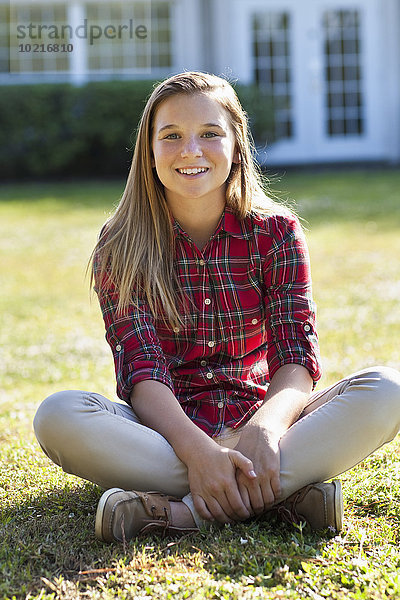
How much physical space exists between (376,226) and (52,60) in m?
8.11

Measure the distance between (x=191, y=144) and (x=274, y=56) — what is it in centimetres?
1283

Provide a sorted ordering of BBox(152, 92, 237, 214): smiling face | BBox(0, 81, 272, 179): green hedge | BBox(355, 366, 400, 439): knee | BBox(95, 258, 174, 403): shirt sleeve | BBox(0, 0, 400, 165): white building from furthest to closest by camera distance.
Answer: BBox(0, 0, 400, 165): white building
BBox(0, 81, 272, 179): green hedge
BBox(152, 92, 237, 214): smiling face
BBox(95, 258, 174, 403): shirt sleeve
BBox(355, 366, 400, 439): knee

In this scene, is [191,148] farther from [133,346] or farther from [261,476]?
[261,476]

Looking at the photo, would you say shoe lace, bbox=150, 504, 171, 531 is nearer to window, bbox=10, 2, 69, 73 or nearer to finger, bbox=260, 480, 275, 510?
finger, bbox=260, 480, 275, 510

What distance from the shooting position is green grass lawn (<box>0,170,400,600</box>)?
2074mm

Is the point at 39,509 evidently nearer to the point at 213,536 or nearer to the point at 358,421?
the point at 213,536

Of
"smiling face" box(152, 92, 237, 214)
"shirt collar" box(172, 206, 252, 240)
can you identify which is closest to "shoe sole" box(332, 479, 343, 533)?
"shirt collar" box(172, 206, 252, 240)

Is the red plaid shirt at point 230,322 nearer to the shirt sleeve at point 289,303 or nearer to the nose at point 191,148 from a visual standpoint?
the shirt sleeve at point 289,303

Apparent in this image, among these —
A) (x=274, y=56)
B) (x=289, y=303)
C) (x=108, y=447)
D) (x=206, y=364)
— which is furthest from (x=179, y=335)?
(x=274, y=56)

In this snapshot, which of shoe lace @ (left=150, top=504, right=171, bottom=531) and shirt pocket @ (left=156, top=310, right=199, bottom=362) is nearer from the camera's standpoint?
shoe lace @ (left=150, top=504, right=171, bottom=531)

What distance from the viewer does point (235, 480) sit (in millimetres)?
2332

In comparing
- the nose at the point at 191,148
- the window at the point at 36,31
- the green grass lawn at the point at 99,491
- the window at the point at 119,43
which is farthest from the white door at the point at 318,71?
the nose at the point at 191,148

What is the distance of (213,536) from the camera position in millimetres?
2309

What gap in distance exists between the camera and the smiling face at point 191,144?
2738 mm
